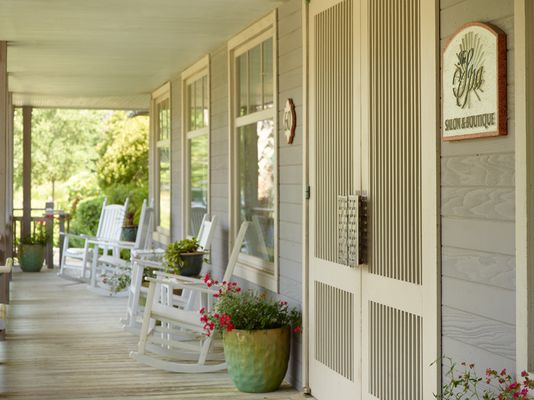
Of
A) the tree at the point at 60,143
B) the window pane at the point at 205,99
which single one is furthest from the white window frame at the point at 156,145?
the tree at the point at 60,143

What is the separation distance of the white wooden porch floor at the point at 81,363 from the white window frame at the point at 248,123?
756 millimetres

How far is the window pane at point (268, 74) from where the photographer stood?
5.75 m

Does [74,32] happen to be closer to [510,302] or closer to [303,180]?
[303,180]

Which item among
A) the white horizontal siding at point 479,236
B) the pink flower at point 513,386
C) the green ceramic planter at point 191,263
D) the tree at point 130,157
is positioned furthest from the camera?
the tree at point 130,157

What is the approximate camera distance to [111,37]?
6.70 metres

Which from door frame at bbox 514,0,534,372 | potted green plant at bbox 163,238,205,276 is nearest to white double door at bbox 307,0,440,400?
door frame at bbox 514,0,534,372

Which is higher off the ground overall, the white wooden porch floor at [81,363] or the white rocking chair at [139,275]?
the white rocking chair at [139,275]

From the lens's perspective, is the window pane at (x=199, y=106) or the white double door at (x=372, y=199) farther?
the window pane at (x=199, y=106)

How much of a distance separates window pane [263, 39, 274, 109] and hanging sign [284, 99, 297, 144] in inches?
18.4

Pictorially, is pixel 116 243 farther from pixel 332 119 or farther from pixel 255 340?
pixel 332 119

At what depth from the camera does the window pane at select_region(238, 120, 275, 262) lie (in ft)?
19.0

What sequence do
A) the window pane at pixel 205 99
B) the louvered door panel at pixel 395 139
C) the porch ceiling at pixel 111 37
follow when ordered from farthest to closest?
the window pane at pixel 205 99, the porch ceiling at pixel 111 37, the louvered door panel at pixel 395 139

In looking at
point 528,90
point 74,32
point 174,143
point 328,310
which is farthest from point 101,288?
point 528,90

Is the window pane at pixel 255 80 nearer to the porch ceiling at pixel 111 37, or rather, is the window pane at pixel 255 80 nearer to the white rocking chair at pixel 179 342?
the porch ceiling at pixel 111 37
